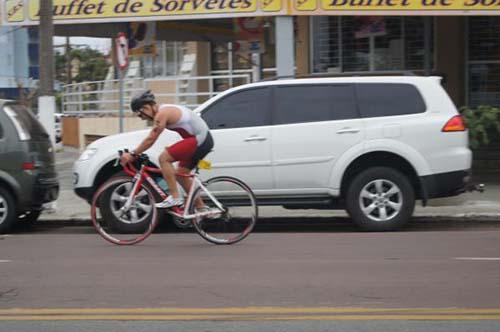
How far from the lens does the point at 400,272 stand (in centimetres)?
701

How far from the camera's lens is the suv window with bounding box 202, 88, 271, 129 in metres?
9.76

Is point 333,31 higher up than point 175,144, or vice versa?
point 333,31

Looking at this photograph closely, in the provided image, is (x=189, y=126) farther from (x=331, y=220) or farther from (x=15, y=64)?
(x=15, y=64)

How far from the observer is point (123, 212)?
8.91m

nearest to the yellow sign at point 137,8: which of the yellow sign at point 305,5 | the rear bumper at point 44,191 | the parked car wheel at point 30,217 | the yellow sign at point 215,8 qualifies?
the yellow sign at point 215,8

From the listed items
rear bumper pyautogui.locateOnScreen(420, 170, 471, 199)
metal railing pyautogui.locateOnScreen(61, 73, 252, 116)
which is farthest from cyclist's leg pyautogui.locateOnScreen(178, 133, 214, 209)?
metal railing pyautogui.locateOnScreen(61, 73, 252, 116)

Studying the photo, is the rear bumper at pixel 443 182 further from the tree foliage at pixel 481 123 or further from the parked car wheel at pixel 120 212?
the tree foliage at pixel 481 123

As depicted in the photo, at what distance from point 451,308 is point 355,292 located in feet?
2.83

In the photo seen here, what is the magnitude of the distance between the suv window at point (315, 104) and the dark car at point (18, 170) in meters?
3.35

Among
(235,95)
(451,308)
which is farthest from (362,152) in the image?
(451,308)

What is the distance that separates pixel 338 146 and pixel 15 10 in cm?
821

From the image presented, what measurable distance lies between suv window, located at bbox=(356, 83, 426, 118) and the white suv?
0.01 meters

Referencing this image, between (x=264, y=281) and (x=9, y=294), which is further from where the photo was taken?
(x=264, y=281)

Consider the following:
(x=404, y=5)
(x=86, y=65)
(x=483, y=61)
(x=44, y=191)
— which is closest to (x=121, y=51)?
(x=44, y=191)
